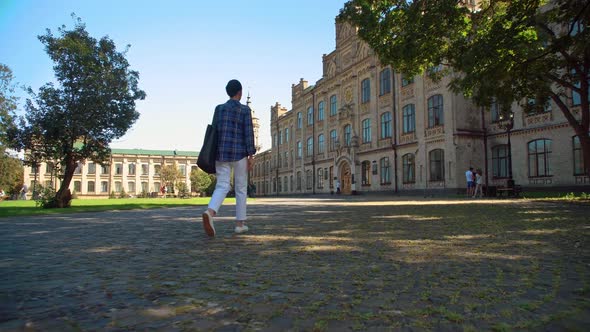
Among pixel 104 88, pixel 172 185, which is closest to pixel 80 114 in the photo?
pixel 104 88

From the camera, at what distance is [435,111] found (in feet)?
90.3

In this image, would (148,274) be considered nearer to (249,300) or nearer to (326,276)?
(249,300)

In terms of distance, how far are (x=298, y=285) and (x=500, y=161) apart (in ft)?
86.5

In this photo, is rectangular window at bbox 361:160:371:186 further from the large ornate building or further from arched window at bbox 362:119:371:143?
arched window at bbox 362:119:371:143

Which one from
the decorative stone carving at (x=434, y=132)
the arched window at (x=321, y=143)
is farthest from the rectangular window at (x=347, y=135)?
the decorative stone carving at (x=434, y=132)

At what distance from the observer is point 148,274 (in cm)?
295

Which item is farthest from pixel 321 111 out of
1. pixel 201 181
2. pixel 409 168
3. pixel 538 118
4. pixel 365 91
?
pixel 201 181

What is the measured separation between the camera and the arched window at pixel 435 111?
27.0 metres

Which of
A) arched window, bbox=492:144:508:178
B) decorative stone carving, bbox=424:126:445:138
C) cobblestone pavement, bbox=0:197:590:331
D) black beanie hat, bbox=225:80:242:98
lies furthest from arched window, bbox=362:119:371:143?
cobblestone pavement, bbox=0:197:590:331

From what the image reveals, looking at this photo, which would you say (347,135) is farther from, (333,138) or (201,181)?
(201,181)

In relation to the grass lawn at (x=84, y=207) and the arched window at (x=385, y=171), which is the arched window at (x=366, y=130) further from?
the grass lawn at (x=84, y=207)

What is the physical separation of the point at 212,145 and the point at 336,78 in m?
36.4

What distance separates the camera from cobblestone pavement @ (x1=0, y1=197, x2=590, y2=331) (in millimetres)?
1894

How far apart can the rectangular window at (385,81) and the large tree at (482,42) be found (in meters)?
18.7
